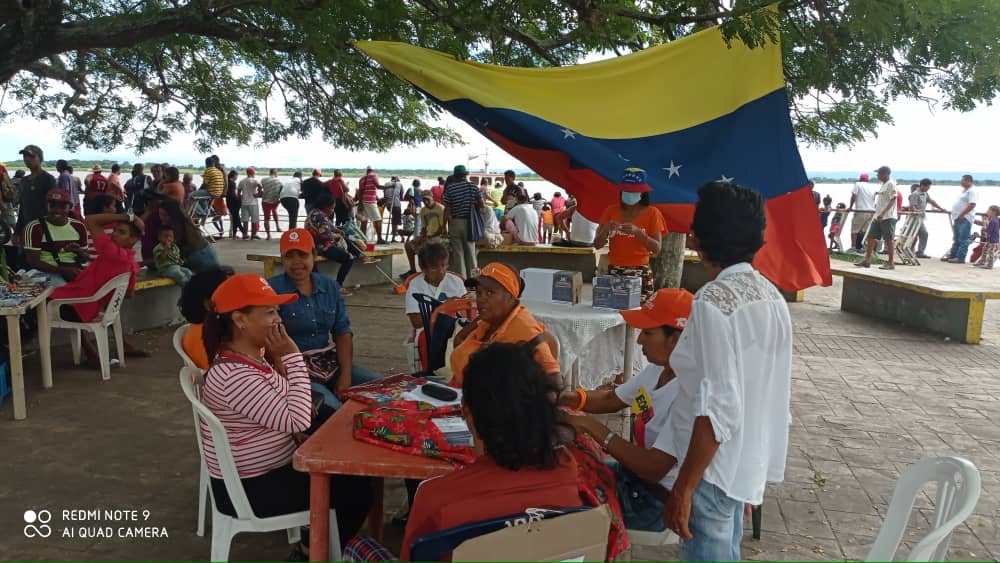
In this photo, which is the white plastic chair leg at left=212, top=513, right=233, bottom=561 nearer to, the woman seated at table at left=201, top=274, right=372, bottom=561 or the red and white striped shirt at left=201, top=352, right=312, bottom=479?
the woman seated at table at left=201, top=274, right=372, bottom=561

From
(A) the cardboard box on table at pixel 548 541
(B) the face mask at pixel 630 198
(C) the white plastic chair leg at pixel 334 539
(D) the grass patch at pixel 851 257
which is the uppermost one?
(B) the face mask at pixel 630 198

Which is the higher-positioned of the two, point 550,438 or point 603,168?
point 603,168

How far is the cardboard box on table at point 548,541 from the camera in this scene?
1574 millimetres

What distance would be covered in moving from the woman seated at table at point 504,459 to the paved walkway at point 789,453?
182cm

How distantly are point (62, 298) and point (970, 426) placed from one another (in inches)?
292

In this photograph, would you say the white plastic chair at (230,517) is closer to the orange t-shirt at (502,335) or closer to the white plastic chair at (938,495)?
the orange t-shirt at (502,335)

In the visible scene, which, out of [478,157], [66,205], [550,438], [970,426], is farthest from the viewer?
[478,157]

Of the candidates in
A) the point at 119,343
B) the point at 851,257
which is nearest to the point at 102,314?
the point at 119,343

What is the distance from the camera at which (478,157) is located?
35.2m

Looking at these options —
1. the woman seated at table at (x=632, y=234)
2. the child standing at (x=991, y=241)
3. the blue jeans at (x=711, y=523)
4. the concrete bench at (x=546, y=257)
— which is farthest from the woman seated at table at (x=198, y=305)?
the child standing at (x=991, y=241)

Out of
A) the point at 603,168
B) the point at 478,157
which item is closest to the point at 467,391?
the point at 603,168

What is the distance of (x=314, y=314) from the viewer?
162 inches

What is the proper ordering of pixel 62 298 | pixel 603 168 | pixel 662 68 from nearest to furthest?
pixel 603 168
pixel 662 68
pixel 62 298

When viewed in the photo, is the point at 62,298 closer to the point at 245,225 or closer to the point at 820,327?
the point at 820,327
